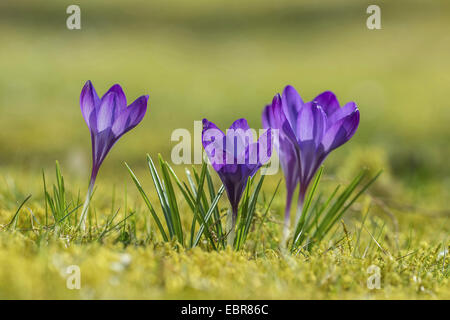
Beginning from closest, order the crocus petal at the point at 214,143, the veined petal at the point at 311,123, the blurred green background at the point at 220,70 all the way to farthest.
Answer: the crocus petal at the point at 214,143 < the veined petal at the point at 311,123 < the blurred green background at the point at 220,70

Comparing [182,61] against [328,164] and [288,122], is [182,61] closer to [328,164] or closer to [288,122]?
[328,164]

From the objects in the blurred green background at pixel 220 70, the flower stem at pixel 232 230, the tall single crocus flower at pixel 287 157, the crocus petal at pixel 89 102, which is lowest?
the flower stem at pixel 232 230

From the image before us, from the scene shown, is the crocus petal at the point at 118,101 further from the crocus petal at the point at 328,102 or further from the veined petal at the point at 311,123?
the crocus petal at the point at 328,102

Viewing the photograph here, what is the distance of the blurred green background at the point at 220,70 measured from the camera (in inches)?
213

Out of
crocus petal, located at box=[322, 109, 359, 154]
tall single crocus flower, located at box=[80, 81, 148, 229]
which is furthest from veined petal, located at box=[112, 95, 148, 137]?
crocus petal, located at box=[322, 109, 359, 154]

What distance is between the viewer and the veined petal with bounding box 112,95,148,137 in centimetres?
171

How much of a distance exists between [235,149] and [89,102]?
1.68 ft

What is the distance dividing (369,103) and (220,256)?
7060mm

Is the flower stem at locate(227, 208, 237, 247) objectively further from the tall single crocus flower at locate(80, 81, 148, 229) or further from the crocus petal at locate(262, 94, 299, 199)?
the tall single crocus flower at locate(80, 81, 148, 229)

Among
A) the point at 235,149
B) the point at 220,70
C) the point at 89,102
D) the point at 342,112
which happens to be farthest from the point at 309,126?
the point at 220,70

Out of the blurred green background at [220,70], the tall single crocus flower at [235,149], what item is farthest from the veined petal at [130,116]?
the blurred green background at [220,70]

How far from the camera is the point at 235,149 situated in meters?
1.68

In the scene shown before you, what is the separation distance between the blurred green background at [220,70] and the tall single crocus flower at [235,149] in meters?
2.53

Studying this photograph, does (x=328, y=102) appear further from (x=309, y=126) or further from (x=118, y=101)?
(x=118, y=101)
